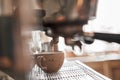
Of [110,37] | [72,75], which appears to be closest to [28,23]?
[110,37]

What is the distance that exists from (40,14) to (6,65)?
8 cm

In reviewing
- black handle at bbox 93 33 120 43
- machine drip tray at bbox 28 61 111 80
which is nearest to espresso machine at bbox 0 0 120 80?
black handle at bbox 93 33 120 43

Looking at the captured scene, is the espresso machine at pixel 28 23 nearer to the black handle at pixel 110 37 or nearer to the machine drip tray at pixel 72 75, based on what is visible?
the black handle at pixel 110 37

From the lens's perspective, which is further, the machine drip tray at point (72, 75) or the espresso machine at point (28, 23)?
the machine drip tray at point (72, 75)

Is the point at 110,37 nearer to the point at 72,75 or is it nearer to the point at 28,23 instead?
the point at 28,23

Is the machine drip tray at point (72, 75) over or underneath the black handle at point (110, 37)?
underneath

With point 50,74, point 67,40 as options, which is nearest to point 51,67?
point 50,74

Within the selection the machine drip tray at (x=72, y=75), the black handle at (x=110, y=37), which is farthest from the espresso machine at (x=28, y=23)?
the machine drip tray at (x=72, y=75)

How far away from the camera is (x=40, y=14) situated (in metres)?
0.26

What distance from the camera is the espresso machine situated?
0.82 feet

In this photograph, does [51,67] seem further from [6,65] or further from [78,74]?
[6,65]

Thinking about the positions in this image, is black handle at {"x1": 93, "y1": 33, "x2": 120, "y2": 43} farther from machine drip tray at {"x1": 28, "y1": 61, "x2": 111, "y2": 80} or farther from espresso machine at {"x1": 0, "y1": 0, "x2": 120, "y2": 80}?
machine drip tray at {"x1": 28, "y1": 61, "x2": 111, "y2": 80}

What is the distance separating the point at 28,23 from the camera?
262mm

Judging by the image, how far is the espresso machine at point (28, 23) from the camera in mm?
251
